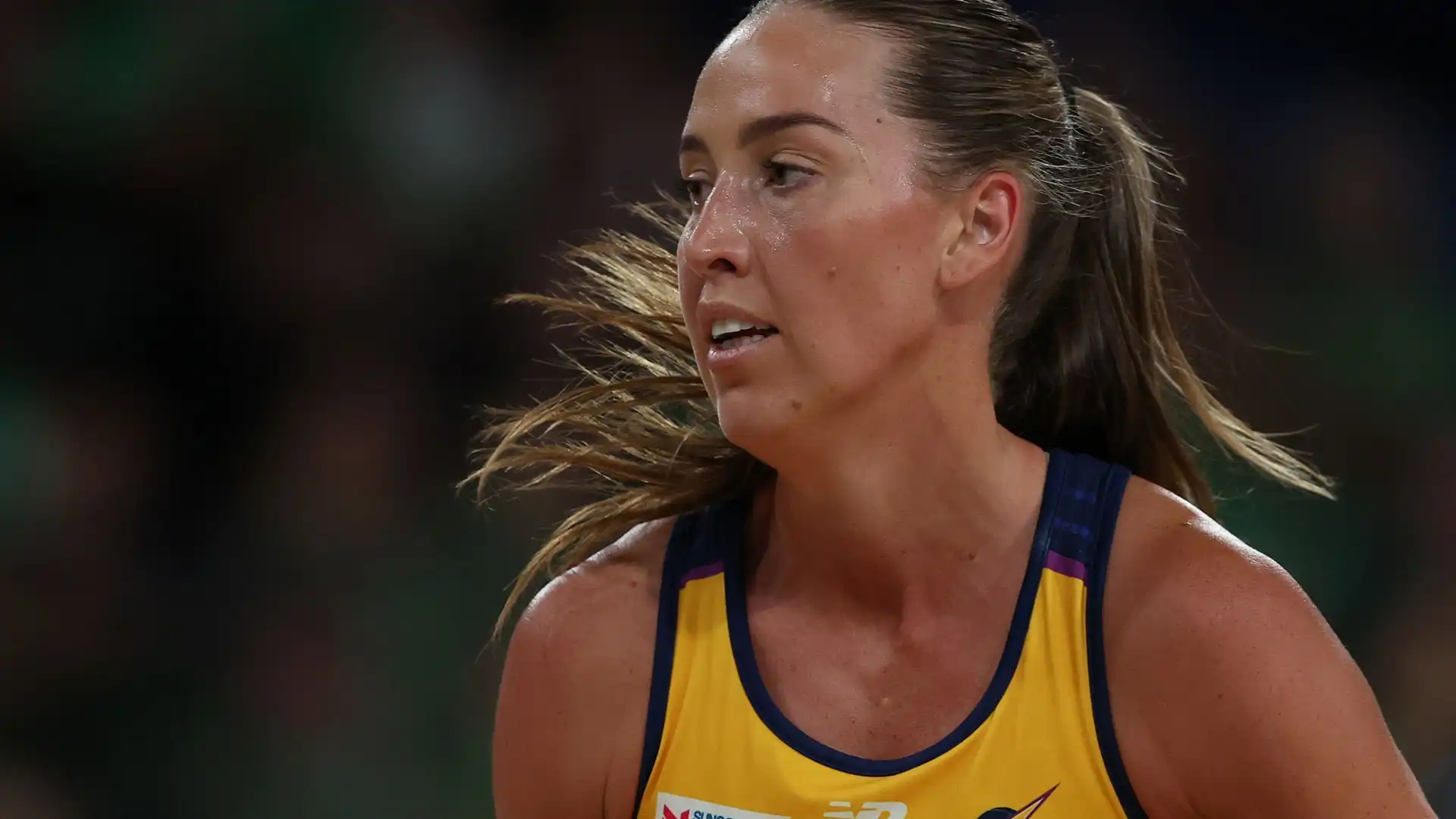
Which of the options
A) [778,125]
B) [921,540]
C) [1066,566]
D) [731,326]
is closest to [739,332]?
[731,326]

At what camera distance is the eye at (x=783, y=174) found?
1.99 meters

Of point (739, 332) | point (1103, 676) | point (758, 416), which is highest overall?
point (739, 332)

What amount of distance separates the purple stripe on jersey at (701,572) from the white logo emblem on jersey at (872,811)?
0.38m

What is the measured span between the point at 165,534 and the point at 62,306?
Answer: 61cm

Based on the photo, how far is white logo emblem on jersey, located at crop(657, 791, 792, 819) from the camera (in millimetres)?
2000

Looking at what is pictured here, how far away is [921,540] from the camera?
6.97ft

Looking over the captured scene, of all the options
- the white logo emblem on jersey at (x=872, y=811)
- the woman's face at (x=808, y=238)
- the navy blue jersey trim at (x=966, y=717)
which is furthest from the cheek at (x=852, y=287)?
the white logo emblem on jersey at (x=872, y=811)

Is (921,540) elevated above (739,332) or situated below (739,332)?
below

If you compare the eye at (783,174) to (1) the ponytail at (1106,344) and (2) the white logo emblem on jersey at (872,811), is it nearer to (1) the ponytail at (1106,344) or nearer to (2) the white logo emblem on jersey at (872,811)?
(1) the ponytail at (1106,344)

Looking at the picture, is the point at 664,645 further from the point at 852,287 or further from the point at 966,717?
the point at 852,287

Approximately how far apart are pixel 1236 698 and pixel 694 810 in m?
0.68

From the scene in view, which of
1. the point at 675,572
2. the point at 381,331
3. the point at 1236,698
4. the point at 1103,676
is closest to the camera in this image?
the point at 1236,698

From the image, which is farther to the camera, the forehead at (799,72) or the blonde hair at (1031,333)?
the blonde hair at (1031,333)

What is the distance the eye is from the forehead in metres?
0.07
